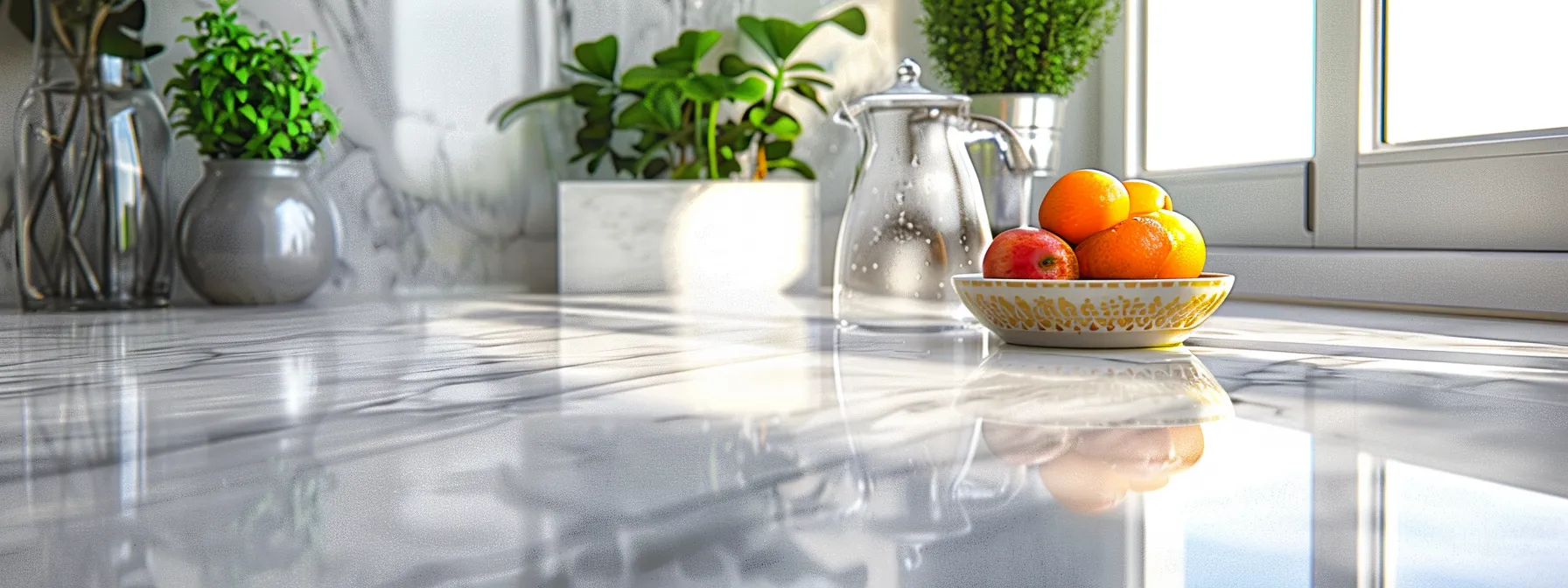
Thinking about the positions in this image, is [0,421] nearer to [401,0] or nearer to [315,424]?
[315,424]

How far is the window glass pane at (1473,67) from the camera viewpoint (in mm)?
1104

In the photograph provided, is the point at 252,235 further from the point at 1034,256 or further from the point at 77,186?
the point at 1034,256

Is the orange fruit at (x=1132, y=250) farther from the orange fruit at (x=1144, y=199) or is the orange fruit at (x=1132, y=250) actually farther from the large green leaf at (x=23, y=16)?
the large green leaf at (x=23, y=16)

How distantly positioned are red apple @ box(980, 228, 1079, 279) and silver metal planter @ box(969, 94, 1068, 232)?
0.64m

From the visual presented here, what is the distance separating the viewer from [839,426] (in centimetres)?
52

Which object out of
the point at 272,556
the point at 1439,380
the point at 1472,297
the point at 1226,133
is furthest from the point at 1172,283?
the point at 1226,133

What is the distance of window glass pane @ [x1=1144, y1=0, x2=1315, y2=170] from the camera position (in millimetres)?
1386

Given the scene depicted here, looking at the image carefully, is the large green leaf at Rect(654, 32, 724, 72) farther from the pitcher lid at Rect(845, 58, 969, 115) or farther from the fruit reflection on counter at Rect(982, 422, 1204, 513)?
the fruit reflection on counter at Rect(982, 422, 1204, 513)

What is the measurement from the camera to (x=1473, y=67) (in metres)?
1.17

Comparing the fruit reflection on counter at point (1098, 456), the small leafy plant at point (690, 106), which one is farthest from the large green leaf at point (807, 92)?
the fruit reflection on counter at point (1098, 456)

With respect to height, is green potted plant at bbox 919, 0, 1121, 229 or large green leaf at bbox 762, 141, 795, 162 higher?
green potted plant at bbox 919, 0, 1121, 229

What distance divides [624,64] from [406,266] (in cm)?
42

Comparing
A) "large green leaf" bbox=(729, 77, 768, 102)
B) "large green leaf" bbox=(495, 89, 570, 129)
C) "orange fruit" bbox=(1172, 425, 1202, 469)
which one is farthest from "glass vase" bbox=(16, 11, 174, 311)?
"orange fruit" bbox=(1172, 425, 1202, 469)

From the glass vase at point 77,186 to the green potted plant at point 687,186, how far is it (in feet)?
1.61
